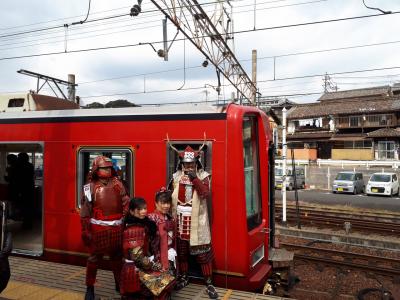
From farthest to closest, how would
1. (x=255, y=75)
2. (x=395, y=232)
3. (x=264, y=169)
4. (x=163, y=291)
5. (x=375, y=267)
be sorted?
1. (x=255, y=75)
2. (x=395, y=232)
3. (x=375, y=267)
4. (x=264, y=169)
5. (x=163, y=291)

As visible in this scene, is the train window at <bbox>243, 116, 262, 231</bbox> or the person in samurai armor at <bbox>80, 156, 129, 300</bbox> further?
the train window at <bbox>243, 116, 262, 231</bbox>

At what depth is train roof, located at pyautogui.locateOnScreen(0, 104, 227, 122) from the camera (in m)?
4.91

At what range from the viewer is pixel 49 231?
5.73 metres

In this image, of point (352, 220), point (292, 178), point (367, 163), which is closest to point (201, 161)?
point (352, 220)

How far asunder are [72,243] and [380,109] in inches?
1503

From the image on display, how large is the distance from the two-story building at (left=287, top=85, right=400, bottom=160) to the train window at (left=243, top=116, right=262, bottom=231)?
3121cm

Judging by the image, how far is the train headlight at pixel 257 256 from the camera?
195 inches

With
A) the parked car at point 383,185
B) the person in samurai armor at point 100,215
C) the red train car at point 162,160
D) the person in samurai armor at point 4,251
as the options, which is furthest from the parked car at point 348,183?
the person in samurai armor at point 4,251

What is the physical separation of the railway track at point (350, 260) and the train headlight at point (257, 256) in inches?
143

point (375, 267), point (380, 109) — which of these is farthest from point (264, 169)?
point (380, 109)

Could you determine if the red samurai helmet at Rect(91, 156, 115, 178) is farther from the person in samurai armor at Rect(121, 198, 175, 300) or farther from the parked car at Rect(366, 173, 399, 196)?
the parked car at Rect(366, 173, 399, 196)

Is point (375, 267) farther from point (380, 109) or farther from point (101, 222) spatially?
point (380, 109)

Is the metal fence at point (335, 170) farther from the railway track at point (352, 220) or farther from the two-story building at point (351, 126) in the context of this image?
the railway track at point (352, 220)

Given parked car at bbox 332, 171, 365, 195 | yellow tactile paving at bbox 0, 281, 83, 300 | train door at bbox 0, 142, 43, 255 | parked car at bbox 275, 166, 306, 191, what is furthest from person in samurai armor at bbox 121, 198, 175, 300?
parked car at bbox 332, 171, 365, 195
